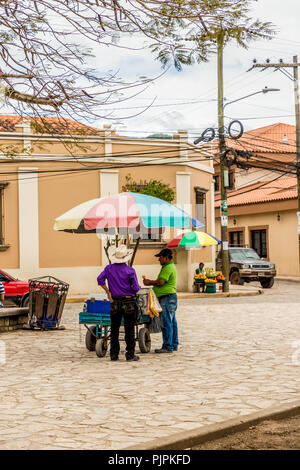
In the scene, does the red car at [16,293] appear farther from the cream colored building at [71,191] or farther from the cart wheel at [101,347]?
the cart wheel at [101,347]

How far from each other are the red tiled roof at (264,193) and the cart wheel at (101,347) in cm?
2700

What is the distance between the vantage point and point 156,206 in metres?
11.2

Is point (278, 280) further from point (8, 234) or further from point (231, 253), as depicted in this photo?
point (8, 234)

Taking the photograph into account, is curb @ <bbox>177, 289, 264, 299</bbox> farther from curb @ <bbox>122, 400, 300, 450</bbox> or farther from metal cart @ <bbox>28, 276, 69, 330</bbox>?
curb @ <bbox>122, 400, 300, 450</bbox>

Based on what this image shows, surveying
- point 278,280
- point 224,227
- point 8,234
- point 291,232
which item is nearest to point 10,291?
point 8,234

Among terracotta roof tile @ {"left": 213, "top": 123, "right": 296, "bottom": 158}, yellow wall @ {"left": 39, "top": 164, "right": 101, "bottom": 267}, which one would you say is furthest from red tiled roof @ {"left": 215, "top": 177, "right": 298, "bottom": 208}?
yellow wall @ {"left": 39, "top": 164, "right": 101, "bottom": 267}

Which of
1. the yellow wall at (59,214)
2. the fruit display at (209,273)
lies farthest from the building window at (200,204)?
the yellow wall at (59,214)

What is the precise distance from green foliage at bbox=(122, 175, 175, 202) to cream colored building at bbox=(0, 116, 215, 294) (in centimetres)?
57

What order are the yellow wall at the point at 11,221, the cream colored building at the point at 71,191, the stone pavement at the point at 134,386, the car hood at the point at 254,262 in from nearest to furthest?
1. the stone pavement at the point at 134,386
2. the yellow wall at the point at 11,221
3. the cream colored building at the point at 71,191
4. the car hood at the point at 254,262

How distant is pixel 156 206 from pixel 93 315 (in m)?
2.12

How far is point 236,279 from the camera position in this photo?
29250 mm

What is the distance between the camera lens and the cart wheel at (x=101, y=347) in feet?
33.5

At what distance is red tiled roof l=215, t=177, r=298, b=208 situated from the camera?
37.5 metres

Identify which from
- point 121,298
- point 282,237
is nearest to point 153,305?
point 121,298
